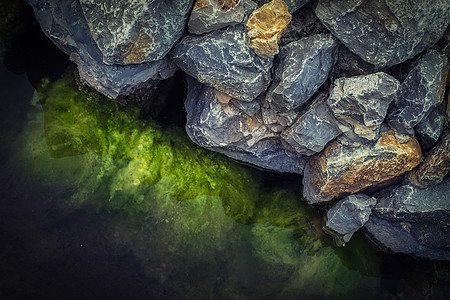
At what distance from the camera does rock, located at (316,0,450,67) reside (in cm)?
193

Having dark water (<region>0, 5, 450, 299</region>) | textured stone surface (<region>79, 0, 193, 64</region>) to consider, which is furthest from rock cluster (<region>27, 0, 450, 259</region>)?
dark water (<region>0, 5, 450, 299</region>)

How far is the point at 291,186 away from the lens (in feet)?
A: 10.1

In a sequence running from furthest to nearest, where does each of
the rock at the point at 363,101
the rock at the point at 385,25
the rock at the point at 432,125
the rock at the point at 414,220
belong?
the rock at the point at 414,220, the rock at the point at 432,125, the rock at the point at 363,101, the rock at the point at 385,25

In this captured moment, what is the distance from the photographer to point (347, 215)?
2.71 m

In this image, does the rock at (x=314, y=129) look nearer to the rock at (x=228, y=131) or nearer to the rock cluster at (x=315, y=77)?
the rock cluster at (x=315, y=77)

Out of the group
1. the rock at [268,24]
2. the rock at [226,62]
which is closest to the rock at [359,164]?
the rock at [226,62]

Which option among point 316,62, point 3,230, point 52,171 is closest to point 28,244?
point 3,230

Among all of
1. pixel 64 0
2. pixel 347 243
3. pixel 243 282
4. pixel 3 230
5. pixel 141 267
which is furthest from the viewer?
pixel 347 243

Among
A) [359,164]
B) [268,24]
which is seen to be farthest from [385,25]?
[359,164]

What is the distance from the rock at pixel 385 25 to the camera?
75.9 inches

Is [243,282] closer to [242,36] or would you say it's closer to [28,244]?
[28,244]

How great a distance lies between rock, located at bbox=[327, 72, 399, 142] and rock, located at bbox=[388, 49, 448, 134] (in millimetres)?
172

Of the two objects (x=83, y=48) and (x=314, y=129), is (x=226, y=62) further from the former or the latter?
(x=83, y=48)

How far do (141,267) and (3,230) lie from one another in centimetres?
97
